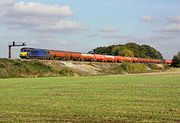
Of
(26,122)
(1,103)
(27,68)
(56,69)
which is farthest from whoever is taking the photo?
(56,69)

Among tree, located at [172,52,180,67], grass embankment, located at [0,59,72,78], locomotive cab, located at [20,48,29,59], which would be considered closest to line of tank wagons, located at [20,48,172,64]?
locomotive cab, located at [20,48,29,59]

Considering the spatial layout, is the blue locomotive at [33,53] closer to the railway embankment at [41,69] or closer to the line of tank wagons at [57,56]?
the line of tank wagons at [57,56]

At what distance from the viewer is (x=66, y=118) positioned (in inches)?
603

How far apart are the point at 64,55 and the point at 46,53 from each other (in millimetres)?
7424

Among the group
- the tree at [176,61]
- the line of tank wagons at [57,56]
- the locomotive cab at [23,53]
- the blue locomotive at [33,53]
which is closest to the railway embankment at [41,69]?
the blue locomotive at [33,53]

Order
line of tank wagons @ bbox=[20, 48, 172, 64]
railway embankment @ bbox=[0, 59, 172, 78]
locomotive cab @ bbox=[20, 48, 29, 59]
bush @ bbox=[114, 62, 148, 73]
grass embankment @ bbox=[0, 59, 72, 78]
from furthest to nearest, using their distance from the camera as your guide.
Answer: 1. bush @ bbox=[114, 62, 148, 73]
2. line of tank wagons @ bbox=[20, 48, 172, 64]
3. locomotive cab @ bbox=[20, 48, 29, 59]
4. railway embankment @ bbox=[0, 59, 172, 78]
5. grass embankment @ bbox=[0, 59, 72, 78]

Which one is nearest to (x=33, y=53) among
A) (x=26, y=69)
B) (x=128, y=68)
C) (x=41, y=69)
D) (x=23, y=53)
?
(x=23, y=53)

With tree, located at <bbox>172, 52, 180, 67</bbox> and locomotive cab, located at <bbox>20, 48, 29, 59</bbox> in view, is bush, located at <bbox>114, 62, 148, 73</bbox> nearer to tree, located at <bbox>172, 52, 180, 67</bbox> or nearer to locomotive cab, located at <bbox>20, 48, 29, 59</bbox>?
locomotive cab, located at <bbox>20, 48, 29, 59</bbox>

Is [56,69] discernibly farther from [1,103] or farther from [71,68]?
[1,103]

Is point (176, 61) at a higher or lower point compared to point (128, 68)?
higher

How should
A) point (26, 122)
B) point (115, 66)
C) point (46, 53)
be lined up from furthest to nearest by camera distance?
point (115, 66)
point (46, 53)
point (26, 122)

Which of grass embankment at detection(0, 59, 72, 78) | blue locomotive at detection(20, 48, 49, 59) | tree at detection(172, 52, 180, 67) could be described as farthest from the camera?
tree at detection(172, 52, 180, 67)

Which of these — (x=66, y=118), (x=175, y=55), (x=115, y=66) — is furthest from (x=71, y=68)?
(x=175, y=55)

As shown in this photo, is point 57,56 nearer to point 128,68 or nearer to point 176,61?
point 128,68
